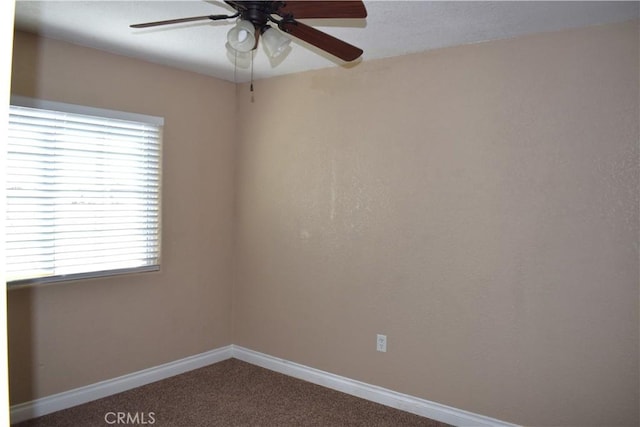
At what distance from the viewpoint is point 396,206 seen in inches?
128

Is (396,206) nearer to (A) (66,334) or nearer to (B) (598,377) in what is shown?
(B) (598,377)

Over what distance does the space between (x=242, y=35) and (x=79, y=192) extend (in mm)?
1918

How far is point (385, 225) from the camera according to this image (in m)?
3.29

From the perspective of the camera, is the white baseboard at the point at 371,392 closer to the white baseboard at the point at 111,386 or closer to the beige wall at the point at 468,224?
the beige wall at the point at 468,224

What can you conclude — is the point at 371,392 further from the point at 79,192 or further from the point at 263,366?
the point at 79,192

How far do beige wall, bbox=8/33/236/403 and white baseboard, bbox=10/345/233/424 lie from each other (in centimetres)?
5

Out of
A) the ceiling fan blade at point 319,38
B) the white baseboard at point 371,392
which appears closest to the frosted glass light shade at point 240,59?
the ceiling fan blade at point 319,38

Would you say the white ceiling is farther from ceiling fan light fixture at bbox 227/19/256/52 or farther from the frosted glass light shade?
ceiling fan light fixture at bbox 227/19/256/52

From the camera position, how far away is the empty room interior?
2.55 m

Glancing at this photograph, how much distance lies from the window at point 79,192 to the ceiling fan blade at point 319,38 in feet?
6.03

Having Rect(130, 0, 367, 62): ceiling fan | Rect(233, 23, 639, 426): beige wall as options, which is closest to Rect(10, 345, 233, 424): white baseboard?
Rect(233, 23, 639, 426): beige wall

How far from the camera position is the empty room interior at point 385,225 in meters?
2.55

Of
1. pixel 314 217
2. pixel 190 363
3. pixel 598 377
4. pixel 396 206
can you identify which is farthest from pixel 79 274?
pixel 598 377

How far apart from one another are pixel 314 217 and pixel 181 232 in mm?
1085
